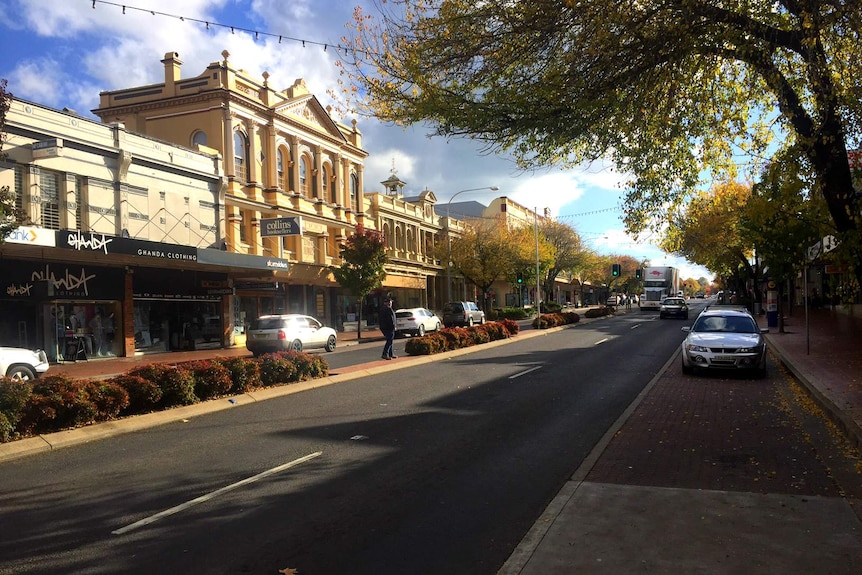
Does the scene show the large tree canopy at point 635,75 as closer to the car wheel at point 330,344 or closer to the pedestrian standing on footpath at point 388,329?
the pedestrian standing on footpath at point 388,329

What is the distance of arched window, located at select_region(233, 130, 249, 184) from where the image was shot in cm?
3117

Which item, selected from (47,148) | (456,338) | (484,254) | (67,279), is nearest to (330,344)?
(456,338)

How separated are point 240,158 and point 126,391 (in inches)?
934

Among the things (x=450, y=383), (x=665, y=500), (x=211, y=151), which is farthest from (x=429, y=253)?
(x=665, y=500)

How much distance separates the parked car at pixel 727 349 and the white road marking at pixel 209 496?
9376 mm

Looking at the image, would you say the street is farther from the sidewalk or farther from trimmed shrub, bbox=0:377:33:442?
trimmed shrub, bbox=0:377:33:442

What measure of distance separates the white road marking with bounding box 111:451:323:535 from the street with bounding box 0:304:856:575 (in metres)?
0.02

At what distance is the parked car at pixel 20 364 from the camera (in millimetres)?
13930

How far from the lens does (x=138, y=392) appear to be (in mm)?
9930

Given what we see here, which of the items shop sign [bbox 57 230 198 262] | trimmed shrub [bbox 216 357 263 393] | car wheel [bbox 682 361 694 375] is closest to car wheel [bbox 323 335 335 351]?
shop sign [bbox 57 230 198 262]

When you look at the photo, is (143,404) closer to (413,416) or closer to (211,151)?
(413,416)

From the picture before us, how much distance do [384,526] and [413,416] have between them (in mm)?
4834

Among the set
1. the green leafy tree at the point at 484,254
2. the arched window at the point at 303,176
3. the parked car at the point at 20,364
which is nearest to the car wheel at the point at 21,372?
the parked car at the point at 20,364

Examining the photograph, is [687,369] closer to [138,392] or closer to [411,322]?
[138,392]
